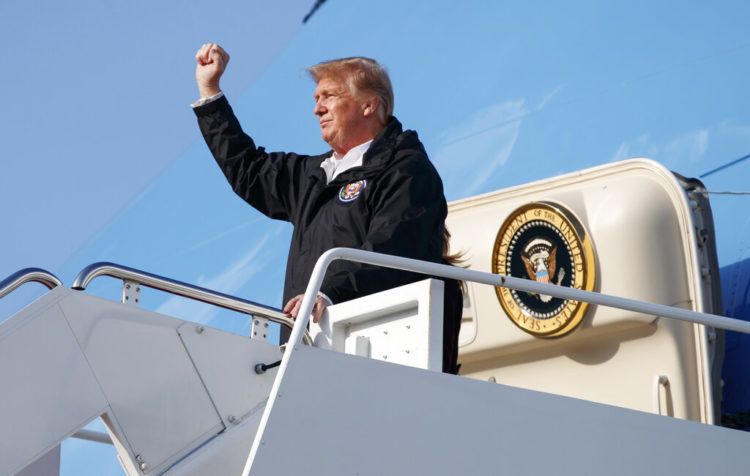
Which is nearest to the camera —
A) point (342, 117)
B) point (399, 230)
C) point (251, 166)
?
point (399, 230)

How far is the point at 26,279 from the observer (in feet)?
11.8

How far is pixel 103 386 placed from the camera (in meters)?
3.61

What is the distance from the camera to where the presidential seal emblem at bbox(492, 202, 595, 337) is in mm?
5836

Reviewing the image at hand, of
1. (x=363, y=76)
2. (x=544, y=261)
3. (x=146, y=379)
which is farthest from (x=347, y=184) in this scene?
(x=544, y=261)

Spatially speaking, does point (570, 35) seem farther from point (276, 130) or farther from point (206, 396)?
point (206, 396)

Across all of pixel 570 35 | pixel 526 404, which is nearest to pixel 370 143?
pixel 526 404

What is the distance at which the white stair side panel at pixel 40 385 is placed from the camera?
136 inches

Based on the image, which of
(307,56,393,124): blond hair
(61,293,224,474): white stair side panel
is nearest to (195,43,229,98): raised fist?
(307,56,393,124): blond hair

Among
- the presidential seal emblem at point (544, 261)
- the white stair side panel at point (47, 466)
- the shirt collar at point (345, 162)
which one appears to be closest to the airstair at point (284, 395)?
the shirt collar at point (345, 162)

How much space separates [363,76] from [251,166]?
0.61m

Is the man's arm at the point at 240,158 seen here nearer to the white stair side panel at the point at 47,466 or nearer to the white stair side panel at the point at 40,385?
the white stair side panel at the point at 47,466

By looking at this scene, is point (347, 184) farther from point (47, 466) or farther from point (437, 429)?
point (47, 466)

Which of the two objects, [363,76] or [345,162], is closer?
[345,162]

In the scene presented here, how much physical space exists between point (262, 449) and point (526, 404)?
36.7 inches
